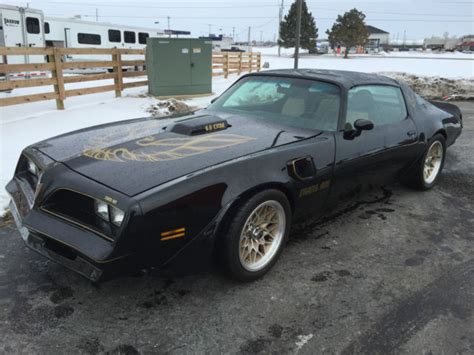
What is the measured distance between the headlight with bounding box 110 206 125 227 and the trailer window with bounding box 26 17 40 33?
15.3m

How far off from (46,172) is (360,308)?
Result: 2206mm

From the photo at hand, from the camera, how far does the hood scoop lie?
3203mm

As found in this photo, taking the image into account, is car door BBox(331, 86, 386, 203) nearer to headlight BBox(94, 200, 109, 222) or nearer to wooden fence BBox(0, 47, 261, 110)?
headlight BBox(94, 200, 109, 222)

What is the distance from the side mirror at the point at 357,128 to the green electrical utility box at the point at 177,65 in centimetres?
844

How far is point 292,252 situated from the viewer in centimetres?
334

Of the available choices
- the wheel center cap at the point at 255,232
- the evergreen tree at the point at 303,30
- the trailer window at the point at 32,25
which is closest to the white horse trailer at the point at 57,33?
the trailer window at the point at 32,25

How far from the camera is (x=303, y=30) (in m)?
56.7

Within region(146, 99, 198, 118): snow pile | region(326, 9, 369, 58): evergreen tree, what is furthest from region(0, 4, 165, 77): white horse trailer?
region(326, 9, 369, 58): evergreen tree

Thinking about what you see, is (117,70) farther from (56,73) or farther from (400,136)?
(400,136)

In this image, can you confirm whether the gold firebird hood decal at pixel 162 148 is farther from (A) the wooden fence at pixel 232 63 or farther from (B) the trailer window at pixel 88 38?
(B) the trailer window at pixel 88 38

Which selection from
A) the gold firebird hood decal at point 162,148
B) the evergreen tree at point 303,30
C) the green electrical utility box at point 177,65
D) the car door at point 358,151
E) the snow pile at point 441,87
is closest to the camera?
the gold firebird hood decal at point 162,148

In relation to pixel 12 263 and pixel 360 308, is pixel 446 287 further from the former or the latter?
pixel 12 263

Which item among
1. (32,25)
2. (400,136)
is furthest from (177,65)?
(400,136)

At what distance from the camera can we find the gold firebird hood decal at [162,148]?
2.73 metres
